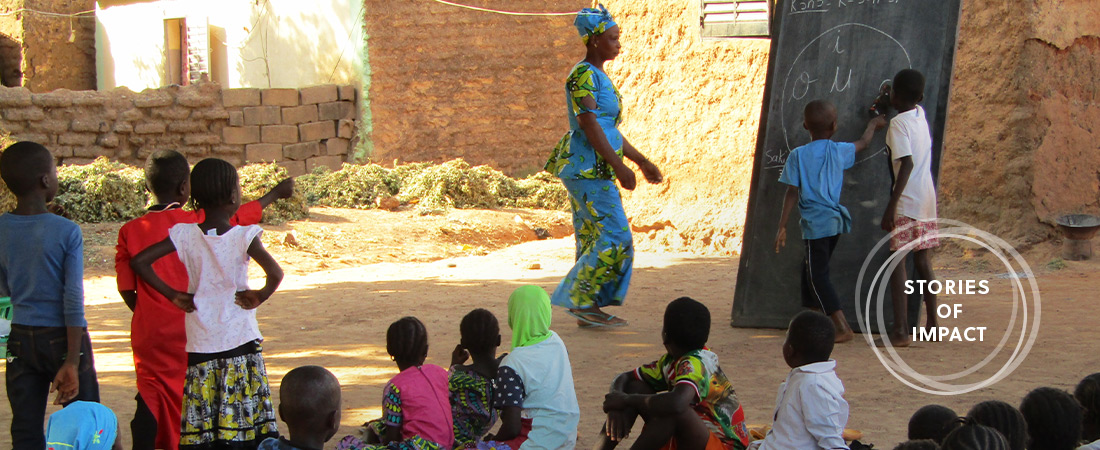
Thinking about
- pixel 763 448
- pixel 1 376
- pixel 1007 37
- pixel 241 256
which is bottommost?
pixel 1 376

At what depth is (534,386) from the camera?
3.18m

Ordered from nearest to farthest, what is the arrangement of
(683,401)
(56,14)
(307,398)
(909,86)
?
1. (307,398)
2. (683,401)
3. (909,86)
4. (56,14)

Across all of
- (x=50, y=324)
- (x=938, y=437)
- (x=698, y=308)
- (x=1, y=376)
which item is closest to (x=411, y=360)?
(x=698, y=308)

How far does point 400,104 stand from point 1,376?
36.0ft

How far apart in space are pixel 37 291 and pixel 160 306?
416 mm

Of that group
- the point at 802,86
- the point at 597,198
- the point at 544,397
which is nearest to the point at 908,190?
the point at 802,86

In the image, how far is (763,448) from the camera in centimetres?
286

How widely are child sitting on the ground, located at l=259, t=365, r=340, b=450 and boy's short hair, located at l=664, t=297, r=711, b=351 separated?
3.51ft

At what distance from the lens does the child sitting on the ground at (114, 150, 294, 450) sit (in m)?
3.30

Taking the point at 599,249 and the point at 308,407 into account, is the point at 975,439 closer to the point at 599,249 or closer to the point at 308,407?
the point at 308,407

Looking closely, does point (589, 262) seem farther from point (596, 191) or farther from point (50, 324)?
point (50, 324)

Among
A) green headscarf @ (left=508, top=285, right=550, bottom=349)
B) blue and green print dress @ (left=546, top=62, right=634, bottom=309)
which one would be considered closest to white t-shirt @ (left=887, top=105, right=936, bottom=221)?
blue and green print dress @ (left=546, top=62, right=634, bottom=309)

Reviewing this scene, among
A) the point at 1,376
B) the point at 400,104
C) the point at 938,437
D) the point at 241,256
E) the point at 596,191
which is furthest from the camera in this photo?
the point at 400,104

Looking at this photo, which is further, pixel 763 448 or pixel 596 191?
pixel 596 191
